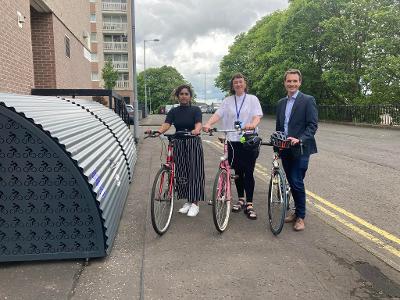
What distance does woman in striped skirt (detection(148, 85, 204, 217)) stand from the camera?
16.4ft

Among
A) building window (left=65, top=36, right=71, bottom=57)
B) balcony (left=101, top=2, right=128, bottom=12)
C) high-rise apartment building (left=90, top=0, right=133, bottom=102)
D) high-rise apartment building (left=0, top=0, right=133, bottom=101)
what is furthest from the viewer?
balcony (left=101, top=2, right=128, bottom=12)

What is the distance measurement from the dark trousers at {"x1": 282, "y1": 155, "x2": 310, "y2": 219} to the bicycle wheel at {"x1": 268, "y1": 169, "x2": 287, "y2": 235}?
8.7 inches

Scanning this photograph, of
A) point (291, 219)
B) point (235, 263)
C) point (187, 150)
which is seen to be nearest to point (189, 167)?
point (187, 150)

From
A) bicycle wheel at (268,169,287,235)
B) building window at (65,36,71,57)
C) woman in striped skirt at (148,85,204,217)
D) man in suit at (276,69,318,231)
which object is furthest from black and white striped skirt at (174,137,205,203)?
building window at (65,36,71,57)

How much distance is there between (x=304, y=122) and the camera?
4617 millimetres

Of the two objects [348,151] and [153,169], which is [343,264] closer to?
[153,169]

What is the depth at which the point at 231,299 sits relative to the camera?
10.2 ft

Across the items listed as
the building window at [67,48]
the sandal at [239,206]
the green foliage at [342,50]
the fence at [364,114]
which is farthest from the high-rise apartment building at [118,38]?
the sandal at [239,206]

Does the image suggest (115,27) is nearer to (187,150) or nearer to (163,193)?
(187,150)

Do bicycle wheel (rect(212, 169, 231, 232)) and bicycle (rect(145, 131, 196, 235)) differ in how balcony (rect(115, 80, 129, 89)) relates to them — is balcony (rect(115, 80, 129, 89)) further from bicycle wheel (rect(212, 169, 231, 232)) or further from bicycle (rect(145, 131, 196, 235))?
bicycle wheel (rect(212, 169, 231, 232))

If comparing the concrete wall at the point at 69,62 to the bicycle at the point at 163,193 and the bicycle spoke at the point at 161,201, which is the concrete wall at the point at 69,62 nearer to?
the bicycle at the point at 163,193

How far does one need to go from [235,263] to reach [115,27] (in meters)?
59.9

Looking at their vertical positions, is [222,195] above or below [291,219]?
above

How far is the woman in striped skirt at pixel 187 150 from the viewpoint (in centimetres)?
498
